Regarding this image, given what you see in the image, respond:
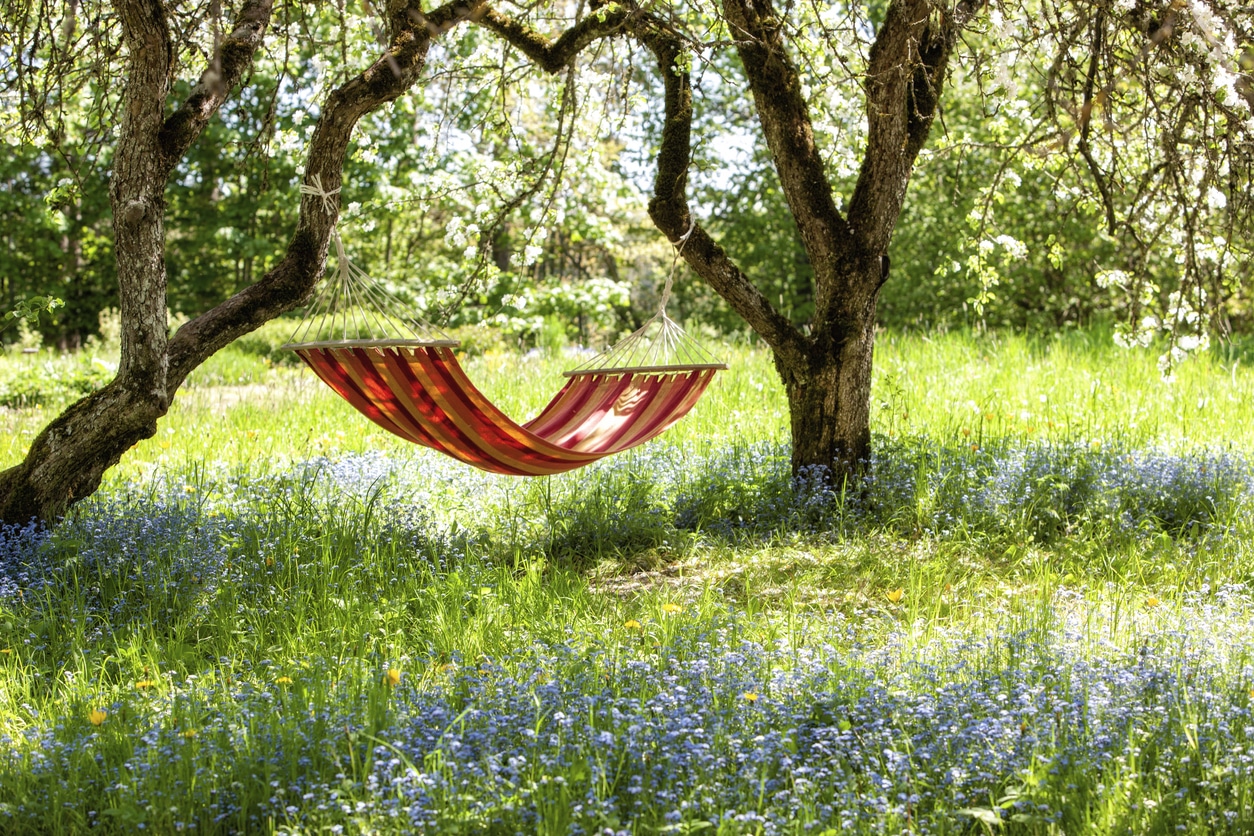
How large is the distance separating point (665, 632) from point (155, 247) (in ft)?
6.00

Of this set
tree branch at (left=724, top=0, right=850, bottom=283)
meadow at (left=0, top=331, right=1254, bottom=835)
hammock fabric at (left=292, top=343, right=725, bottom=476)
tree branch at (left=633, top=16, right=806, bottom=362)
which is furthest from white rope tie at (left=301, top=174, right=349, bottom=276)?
tree branch at (left=724, top=0, right=850, bottom=283)

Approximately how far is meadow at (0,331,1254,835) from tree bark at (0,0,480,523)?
0.21 metres

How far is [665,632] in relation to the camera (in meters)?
2.61

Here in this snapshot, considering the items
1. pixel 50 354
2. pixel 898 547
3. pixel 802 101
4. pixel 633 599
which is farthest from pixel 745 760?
pixel 50 354

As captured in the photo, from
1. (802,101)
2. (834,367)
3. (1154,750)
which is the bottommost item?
(1154,750)

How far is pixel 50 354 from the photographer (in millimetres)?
7891

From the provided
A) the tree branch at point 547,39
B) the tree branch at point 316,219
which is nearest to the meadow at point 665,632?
the tree branch at point 316,219

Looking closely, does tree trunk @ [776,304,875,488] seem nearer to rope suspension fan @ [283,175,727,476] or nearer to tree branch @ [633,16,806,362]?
tree branch @ [633,16,806,362]

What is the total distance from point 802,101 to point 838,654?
6.59 ft

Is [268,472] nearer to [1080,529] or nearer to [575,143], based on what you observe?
[1080,529]

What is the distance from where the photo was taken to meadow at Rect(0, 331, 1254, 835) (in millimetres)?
1786

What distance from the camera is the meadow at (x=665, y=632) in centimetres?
179

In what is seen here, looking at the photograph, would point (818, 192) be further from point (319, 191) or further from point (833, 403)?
point (319, 191)

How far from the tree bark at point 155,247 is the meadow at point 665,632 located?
0.21 meters
